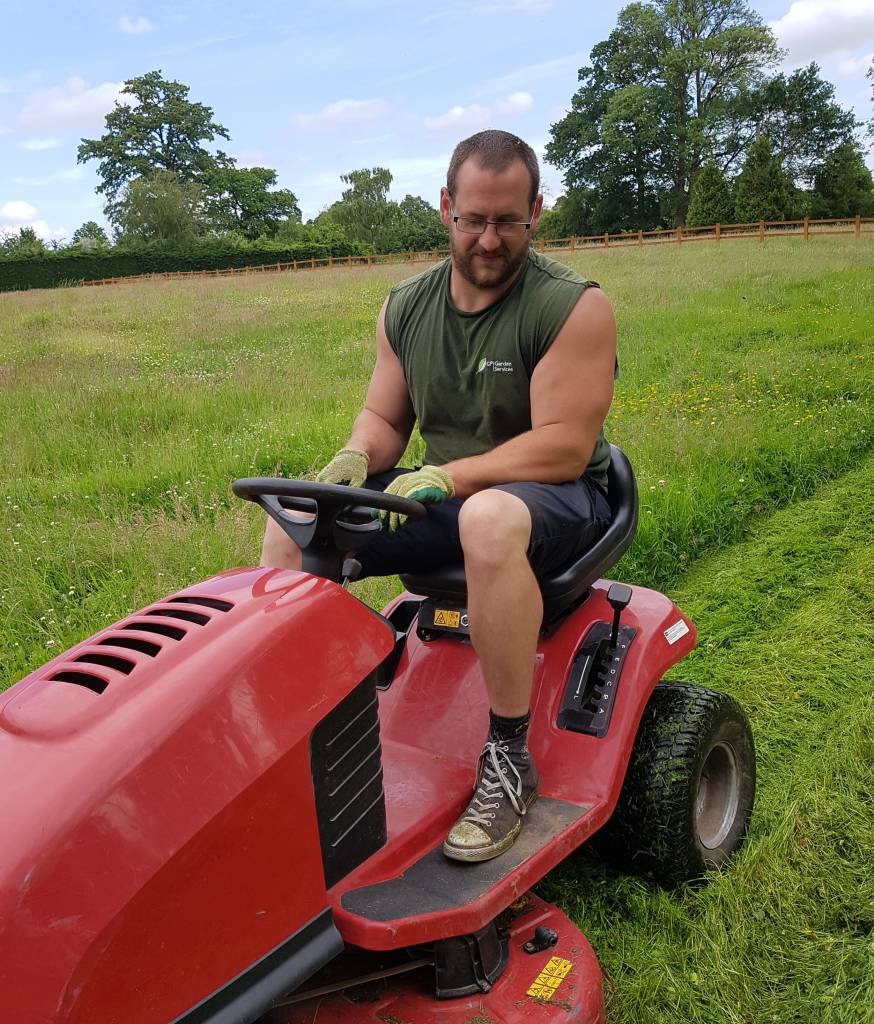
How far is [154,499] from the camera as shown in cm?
513

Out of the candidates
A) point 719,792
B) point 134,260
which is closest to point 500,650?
point 719,792

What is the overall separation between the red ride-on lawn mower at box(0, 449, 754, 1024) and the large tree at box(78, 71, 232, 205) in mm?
64275

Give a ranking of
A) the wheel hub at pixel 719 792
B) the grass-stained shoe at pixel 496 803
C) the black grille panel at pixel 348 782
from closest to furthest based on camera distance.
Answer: the black grille panel at pixel 348 782
the grass-stained shoe at pixel 496 803
the wheel hub at pixel 719 792

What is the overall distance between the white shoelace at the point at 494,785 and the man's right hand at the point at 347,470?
28.9 inches

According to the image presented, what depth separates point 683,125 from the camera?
4831 centimetres

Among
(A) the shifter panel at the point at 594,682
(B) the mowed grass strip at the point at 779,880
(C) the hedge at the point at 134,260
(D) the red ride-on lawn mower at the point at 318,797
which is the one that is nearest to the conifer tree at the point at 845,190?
(C) the hedge at the point at 134,260

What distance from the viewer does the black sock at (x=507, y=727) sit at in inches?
83.4

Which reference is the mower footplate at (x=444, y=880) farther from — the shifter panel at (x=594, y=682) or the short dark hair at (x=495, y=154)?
the short dark hair at (x=495, y=154)

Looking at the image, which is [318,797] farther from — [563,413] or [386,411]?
[386,411]

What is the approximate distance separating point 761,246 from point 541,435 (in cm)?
2164

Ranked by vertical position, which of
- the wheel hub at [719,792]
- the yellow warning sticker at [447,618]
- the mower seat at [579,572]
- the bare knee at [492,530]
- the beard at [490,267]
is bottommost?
the wheel hub at [719,792]

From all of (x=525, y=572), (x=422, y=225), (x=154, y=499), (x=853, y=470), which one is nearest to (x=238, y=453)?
(x=154, y=499)

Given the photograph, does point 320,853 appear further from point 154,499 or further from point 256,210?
point 256,210

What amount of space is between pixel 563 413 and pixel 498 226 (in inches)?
19.3
